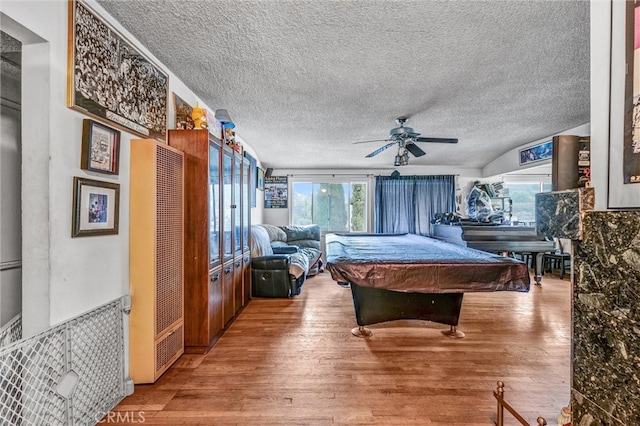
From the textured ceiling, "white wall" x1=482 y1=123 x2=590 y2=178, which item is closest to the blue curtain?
"white wall" x1=482 y1=123 x2=590 y2=178

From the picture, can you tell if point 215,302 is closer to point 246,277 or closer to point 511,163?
point 246,277

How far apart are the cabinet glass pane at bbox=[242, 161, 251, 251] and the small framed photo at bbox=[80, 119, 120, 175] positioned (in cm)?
168

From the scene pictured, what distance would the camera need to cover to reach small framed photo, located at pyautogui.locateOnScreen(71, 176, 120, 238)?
1.49m

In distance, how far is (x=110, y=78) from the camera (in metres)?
1.70

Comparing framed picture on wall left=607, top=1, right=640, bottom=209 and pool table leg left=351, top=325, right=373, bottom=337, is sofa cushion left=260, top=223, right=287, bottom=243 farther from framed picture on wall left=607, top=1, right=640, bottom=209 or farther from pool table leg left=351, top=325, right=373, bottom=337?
framed picture on wall left=607, top=1, right=640, bottom=209

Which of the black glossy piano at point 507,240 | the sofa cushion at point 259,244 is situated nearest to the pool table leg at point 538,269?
the black glossy piano at point 507,240

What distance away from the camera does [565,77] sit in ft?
8.04

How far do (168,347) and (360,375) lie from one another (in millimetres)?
1417

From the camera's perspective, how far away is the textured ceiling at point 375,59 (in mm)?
1643

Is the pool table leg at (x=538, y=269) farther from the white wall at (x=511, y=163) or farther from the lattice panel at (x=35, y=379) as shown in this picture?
the lattice panel at (x=35, y=379)

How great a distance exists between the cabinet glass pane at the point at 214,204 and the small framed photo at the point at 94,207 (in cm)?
74

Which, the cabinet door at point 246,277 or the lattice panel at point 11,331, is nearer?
the lattice panel at point 11,331

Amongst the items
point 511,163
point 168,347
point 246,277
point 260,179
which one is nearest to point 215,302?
point 168,347

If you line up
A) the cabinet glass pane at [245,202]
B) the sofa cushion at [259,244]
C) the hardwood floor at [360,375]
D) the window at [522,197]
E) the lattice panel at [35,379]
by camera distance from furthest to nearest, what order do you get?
the window at [522,197], the sofa cushion at [259,244], the cabinet glass pane at [245,202], the hardwood floor at [360,375], the lattice panel at [35,379]
